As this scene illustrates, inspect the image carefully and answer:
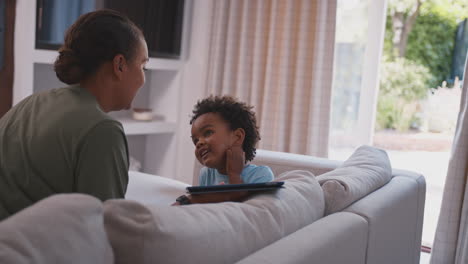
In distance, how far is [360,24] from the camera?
4.28 m

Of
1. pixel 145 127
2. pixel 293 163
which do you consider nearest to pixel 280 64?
pixel 145 127

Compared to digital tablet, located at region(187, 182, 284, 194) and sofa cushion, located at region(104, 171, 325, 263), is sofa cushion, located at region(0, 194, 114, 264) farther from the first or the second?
digital tablet, located at region(187, 182, 284, 194)

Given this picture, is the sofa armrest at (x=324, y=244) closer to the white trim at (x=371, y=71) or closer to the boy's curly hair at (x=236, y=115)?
the boy's curly hair at (x=236, y=115)

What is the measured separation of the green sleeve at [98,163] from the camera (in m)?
1.35

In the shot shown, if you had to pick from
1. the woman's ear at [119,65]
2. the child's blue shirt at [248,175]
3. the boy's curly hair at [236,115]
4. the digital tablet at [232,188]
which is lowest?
the child's blue shirt at [248,175]

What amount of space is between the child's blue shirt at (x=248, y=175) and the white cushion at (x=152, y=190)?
1.57ft

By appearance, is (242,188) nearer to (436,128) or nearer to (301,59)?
(301,59)

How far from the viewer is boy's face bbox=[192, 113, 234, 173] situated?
2059mm

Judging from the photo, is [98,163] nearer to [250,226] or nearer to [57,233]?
[250,226]

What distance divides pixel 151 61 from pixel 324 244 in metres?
3.12

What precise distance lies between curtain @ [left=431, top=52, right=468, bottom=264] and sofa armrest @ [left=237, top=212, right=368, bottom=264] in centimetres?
202

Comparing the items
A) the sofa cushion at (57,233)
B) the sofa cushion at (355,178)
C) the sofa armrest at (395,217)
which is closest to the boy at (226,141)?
the sofa cushion at (355,178)

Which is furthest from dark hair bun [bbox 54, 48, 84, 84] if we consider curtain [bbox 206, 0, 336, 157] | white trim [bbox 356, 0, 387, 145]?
white trim [bbox 356, 0, 387, 145]

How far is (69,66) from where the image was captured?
5.16 ft
